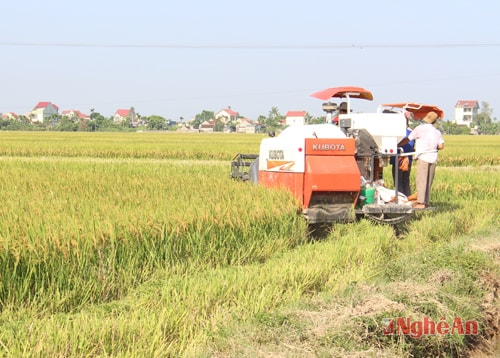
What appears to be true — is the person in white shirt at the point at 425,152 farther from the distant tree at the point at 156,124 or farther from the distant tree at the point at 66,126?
the distant tree at the point at 156,124

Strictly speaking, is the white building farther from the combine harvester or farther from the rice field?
the rice field

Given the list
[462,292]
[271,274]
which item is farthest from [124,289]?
[462,292]

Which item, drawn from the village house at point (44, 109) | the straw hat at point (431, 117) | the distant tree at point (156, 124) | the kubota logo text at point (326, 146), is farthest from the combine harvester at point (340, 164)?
the village house at point (44, 109)

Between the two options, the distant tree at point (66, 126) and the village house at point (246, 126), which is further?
the village house at point (246, 126)

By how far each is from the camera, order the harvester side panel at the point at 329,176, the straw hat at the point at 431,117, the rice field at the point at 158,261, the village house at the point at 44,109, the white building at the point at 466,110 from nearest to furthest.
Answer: the rice field at the point at 158,261 → the harvester side panel at the point at 329,176 → the straw hat at the point at 431,117 → the white building at the point at 466,110 → the village house at the point at 44,109

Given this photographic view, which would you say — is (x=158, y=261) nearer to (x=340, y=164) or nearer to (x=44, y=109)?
(x=340, y=164)

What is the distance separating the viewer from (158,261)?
5969mm

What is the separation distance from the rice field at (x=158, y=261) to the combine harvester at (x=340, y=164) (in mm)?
293

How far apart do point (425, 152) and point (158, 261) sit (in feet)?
15.3

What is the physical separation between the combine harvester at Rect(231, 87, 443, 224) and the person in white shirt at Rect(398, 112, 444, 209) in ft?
0.73

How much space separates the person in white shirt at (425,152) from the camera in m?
8.98

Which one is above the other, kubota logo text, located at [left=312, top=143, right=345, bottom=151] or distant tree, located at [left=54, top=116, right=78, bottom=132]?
kubota logo text, located at [left=312, top=143, right=345, bottom=151]

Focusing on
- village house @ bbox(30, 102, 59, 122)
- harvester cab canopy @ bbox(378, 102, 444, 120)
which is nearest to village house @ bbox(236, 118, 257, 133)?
village house @ bbox(30, 102, 59, 122)

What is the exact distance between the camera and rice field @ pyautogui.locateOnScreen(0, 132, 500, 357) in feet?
13.5
